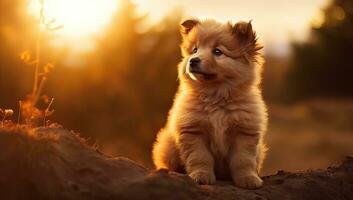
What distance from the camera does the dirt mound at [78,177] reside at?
4.54 meters

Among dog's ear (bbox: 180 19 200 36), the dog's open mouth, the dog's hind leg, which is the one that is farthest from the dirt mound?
dog's ear (bbox: 180 19 200 36)

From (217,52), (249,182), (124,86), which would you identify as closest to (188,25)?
(217,52)

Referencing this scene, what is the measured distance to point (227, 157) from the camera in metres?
6.17

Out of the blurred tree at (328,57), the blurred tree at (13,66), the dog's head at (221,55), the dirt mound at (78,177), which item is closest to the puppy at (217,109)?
the dog's head at (221,55)

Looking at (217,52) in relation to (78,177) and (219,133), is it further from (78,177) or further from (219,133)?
(78,177)

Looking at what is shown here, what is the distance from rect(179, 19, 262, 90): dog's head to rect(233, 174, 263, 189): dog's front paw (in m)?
1.02

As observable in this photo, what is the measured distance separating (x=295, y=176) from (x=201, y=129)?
1018mm

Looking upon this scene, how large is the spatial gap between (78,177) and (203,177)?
1.40m

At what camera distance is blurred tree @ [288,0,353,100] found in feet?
95.9

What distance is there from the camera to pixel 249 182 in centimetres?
580

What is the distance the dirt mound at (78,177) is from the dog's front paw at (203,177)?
0.25ft

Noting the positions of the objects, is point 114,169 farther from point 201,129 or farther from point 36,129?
point 201,129

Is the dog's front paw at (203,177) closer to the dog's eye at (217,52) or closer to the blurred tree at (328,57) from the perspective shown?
the dog's eye at (217,52)

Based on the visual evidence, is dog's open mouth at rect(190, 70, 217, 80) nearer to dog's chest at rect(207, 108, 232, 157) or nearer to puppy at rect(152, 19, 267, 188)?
puppy at rect(152, 19, 267, 188)
